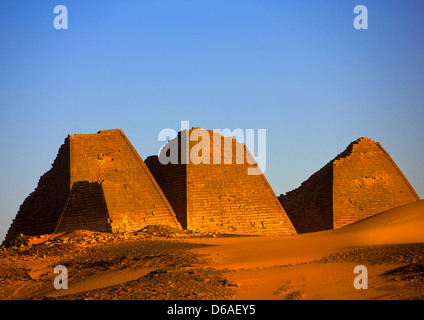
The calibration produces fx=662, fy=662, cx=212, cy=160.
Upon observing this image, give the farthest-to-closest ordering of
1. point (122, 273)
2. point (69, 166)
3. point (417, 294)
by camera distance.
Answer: point (69, 166) → point (122, 273) → point (417, 294)

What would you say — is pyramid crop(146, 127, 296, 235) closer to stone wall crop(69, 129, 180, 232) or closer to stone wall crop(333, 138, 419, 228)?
stone wall crop(69, 129, 180, 232)

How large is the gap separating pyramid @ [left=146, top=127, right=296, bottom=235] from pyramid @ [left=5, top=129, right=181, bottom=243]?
5.35 feet

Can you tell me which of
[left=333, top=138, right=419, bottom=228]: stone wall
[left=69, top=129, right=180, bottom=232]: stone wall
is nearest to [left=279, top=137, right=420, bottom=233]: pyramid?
[left=333, top=138, right=419, bottom=228]: stone wall

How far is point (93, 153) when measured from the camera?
22906 mm

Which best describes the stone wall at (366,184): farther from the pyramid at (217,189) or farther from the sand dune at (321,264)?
the sand dune at (321,264)

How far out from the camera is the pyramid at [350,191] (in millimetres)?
28422

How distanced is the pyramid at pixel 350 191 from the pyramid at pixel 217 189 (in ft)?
12.2

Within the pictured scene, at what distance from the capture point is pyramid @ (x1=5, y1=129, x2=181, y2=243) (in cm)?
2042

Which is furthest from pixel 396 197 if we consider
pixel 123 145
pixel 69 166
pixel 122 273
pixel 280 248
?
pixel 122 273

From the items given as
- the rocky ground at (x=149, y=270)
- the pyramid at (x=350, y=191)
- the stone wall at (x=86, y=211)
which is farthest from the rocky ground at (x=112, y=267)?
the pyramid at (x=350, y=191)

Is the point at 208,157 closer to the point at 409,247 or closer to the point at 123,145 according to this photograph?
the point at 123,145

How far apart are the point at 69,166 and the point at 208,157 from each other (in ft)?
17.6

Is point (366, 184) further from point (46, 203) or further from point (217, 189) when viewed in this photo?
point (46, 203)
